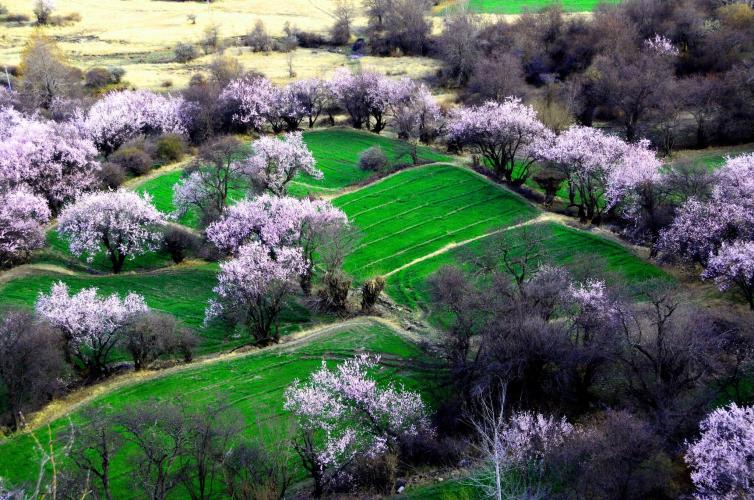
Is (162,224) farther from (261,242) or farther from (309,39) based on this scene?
(309,39)

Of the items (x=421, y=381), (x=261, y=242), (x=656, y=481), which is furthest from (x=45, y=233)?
(x=656, y=481)

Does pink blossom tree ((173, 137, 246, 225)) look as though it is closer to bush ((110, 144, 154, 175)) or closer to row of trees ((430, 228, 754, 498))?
bush ((110, 144, 154, 175))

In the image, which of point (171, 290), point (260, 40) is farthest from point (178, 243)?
point (260, 40)

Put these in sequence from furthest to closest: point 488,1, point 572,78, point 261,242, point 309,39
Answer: point 488,1, point 309,39, point 572,78, point 261,242

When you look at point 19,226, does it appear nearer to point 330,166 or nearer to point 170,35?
point 330,166

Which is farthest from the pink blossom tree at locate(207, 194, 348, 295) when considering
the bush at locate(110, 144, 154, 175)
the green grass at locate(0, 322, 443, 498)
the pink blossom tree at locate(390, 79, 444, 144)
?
the pink blossom tree at locate(390, 79, 444, 144)

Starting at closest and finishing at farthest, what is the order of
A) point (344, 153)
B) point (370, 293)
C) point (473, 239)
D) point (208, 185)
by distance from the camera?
point (370, 293) → point (473, 239) → point (208, 185) → point (344, 153)

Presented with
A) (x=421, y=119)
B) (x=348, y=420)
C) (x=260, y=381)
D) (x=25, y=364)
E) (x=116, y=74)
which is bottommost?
(x=260, y=381)
